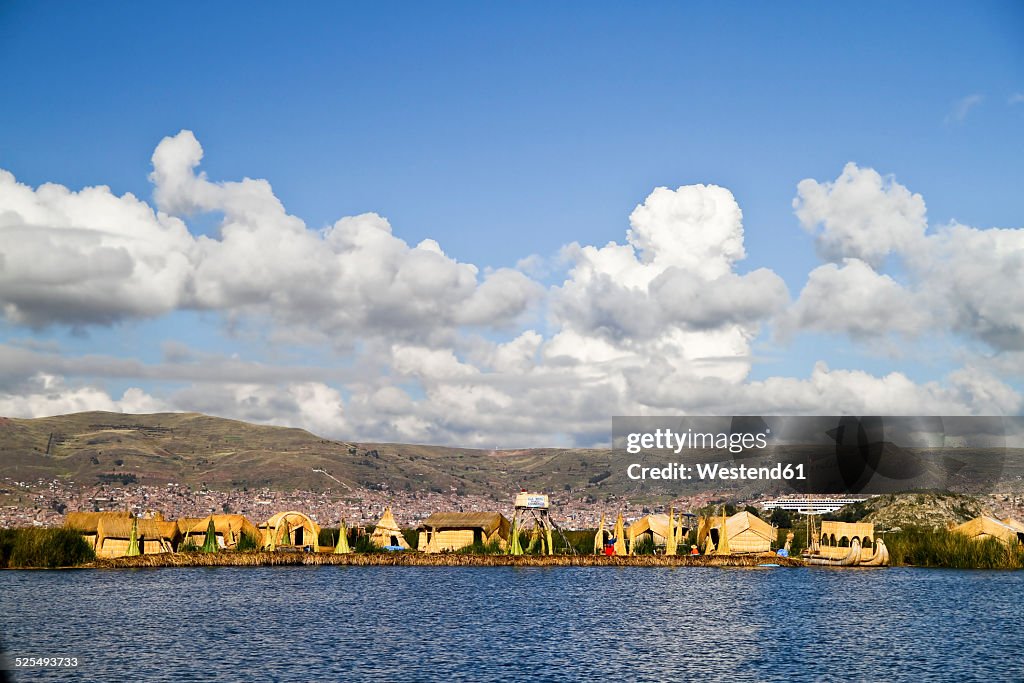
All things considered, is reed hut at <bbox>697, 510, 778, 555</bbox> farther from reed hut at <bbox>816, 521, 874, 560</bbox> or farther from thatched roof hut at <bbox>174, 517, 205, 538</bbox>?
thatched roof hut at <bbox>174, 517, 205, 538</bbox>

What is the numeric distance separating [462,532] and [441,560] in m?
7.77

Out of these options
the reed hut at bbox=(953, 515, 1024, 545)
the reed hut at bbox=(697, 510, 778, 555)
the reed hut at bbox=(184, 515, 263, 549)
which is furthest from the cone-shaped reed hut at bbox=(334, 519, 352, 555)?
the reed hut at bbox=(953, 515, 1024, 545)

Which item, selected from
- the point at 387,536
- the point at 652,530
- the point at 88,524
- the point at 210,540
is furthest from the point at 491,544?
the point at 88,524

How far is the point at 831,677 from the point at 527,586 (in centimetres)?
4493

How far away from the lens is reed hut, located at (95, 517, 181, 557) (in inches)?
4178

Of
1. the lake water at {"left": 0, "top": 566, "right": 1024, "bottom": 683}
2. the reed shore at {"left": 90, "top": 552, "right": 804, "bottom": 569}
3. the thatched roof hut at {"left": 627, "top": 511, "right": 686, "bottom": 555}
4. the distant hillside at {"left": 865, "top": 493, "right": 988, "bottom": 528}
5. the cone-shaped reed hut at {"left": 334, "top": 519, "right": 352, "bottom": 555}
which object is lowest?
the lake water at {"left": 0, "top": 566, "right": 1024, "bottom": 683}

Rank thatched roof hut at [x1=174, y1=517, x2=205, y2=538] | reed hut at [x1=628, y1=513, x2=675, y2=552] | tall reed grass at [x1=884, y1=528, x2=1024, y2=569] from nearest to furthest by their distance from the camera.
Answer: tall reed grass at [x1=884, y1=528, x2=1024, y2=569]
thatched roof hut at [x1=174, y1=517, x2=205, y2=538]
reed hut at [x1=628, y1=513, x2=675, y2=552]

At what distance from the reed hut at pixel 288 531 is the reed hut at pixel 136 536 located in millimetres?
10424

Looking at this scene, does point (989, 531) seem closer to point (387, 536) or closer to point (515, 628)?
point (387, 536)

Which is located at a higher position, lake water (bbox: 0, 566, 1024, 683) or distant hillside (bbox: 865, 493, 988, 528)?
distant hillside (bbox: 865, 493, 988, 528)

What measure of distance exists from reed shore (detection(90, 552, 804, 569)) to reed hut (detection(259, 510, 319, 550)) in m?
6.19

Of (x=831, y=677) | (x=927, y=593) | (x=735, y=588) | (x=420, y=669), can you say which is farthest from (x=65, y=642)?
(x=927, y=593)

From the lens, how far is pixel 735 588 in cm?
8256

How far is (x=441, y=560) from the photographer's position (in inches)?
4289
